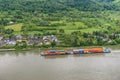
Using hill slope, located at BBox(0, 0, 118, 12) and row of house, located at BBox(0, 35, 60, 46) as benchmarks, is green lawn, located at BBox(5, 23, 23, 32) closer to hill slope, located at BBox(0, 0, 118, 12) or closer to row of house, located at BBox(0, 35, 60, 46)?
row of house, located at BBox(0, 35, 60, 46)

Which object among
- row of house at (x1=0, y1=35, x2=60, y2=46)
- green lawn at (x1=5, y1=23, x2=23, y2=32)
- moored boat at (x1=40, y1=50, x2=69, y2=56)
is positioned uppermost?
green lawn at (x1=5, y1=23, x2=23, y2=32)

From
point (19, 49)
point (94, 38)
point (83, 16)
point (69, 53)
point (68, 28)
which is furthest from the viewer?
point (83, 16)

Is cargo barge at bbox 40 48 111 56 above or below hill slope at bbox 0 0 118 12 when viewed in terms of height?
below

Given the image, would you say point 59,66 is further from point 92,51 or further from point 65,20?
point 65,20

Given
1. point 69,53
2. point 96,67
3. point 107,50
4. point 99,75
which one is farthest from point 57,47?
point 99,75

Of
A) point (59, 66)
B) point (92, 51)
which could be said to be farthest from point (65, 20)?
point (59, 66)

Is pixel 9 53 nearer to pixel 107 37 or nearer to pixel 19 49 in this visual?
pixel 19 49

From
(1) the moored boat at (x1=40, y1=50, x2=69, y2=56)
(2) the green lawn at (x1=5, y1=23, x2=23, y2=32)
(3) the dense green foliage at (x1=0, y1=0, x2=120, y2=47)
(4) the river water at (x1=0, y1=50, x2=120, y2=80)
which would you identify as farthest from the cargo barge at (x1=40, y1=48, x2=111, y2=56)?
(2) the green lawn at (x1=5, y1=23, x2=23, y2=32)
